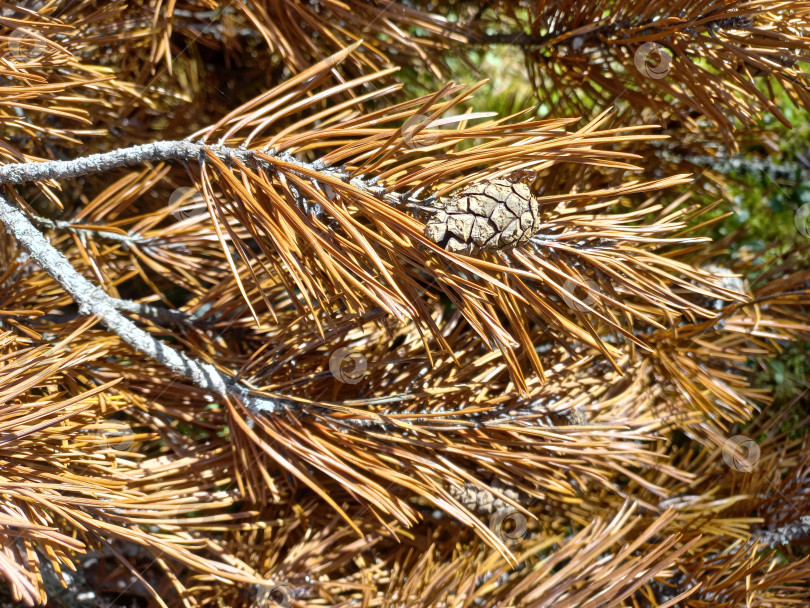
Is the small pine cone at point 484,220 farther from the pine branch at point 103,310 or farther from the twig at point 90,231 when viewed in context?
the twig at point 90,231

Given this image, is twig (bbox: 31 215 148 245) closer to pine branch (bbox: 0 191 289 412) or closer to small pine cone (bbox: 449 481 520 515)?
pine branch (bbox: 0 191 289 412)

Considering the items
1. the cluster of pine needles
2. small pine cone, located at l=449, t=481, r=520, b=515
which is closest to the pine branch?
the cluster of pine needles

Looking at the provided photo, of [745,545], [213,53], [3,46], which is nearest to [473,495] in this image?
[745,545]

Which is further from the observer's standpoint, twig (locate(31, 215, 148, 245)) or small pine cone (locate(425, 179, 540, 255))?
twig (locate(31, 215, 148, 245))

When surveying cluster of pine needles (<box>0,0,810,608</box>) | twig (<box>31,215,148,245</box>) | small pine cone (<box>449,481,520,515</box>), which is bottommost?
small pine cone (<box>449,481,520,515</box>)

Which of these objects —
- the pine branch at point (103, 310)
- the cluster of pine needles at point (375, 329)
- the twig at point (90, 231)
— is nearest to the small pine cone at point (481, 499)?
the cluster of pine needles at point (375, 329)

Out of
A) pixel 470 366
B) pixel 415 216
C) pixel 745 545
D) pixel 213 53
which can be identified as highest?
pixel 213 53

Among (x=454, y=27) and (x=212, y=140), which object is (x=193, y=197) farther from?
(x=454, y=27)

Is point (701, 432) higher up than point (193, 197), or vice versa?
point (193, 197)
